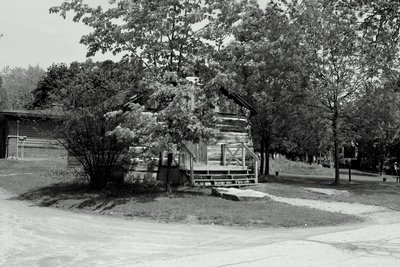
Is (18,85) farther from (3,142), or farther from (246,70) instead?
(246,70)

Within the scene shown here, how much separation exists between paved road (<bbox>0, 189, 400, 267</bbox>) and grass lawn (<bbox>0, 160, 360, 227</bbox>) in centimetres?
81

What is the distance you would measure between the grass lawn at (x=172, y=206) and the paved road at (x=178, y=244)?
31.9 inches

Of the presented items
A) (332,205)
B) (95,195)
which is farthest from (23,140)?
(332,205)

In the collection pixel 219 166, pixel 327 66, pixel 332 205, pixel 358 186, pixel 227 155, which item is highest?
pixel 327 66

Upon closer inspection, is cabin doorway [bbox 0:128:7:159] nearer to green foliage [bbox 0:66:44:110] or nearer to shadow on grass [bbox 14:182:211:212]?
shadow on grass [bbox 14:182:211:212]

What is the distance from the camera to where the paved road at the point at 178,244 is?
311 inches

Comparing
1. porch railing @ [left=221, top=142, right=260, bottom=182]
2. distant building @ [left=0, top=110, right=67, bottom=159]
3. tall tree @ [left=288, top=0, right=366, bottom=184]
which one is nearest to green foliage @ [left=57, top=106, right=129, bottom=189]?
porch railing @ [left=221, top=142, right=260, bottom=182]

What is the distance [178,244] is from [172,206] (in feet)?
16.1

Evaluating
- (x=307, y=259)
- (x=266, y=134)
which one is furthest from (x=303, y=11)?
(x=307, y=259)

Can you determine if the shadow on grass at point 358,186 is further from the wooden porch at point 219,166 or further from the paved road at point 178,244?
the paved road at point 178,244

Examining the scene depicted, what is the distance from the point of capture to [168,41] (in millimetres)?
17250

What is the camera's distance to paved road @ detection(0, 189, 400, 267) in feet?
25.9

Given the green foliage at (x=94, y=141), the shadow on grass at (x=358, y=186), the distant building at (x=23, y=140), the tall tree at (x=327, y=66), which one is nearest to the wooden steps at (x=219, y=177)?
the green foliage at (x=94, y=141)

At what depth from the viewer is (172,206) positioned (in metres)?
14.5
